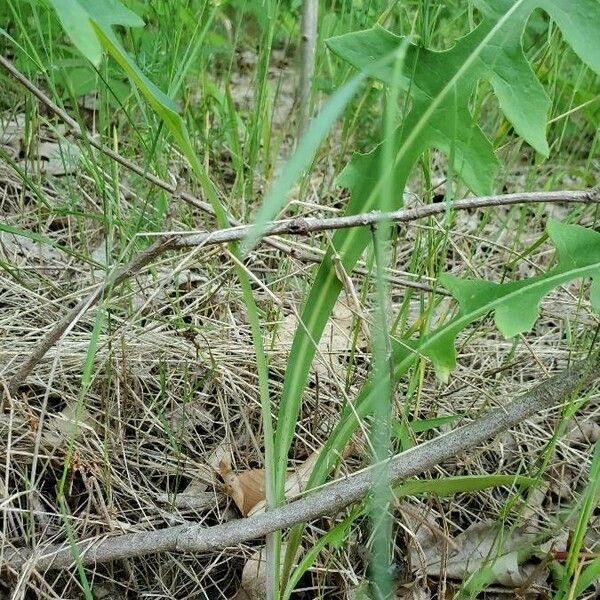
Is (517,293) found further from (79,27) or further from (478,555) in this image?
(79,27)

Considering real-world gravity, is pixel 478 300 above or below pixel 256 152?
above

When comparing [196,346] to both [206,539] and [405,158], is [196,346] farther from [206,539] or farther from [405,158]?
[405,158]

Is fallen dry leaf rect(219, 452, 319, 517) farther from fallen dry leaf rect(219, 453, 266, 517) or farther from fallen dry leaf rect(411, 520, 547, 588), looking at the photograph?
fallen dry leaf rect(411, 520, 547, 588)

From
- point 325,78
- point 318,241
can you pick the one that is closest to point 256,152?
point 318,241

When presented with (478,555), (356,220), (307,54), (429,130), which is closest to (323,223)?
(356,220)

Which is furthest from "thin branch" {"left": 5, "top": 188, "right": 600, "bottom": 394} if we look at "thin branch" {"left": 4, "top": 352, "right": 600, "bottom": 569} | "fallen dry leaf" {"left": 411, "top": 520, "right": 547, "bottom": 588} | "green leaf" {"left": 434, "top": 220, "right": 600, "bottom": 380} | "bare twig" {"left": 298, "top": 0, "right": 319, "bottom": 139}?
"bare twig" {"left": 298, "top": 0, "right": 319, "bottom": 139}

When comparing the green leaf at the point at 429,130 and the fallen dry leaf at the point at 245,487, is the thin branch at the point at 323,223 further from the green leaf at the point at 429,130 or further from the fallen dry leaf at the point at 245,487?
the fallen dry leaf at the point at 245,487
